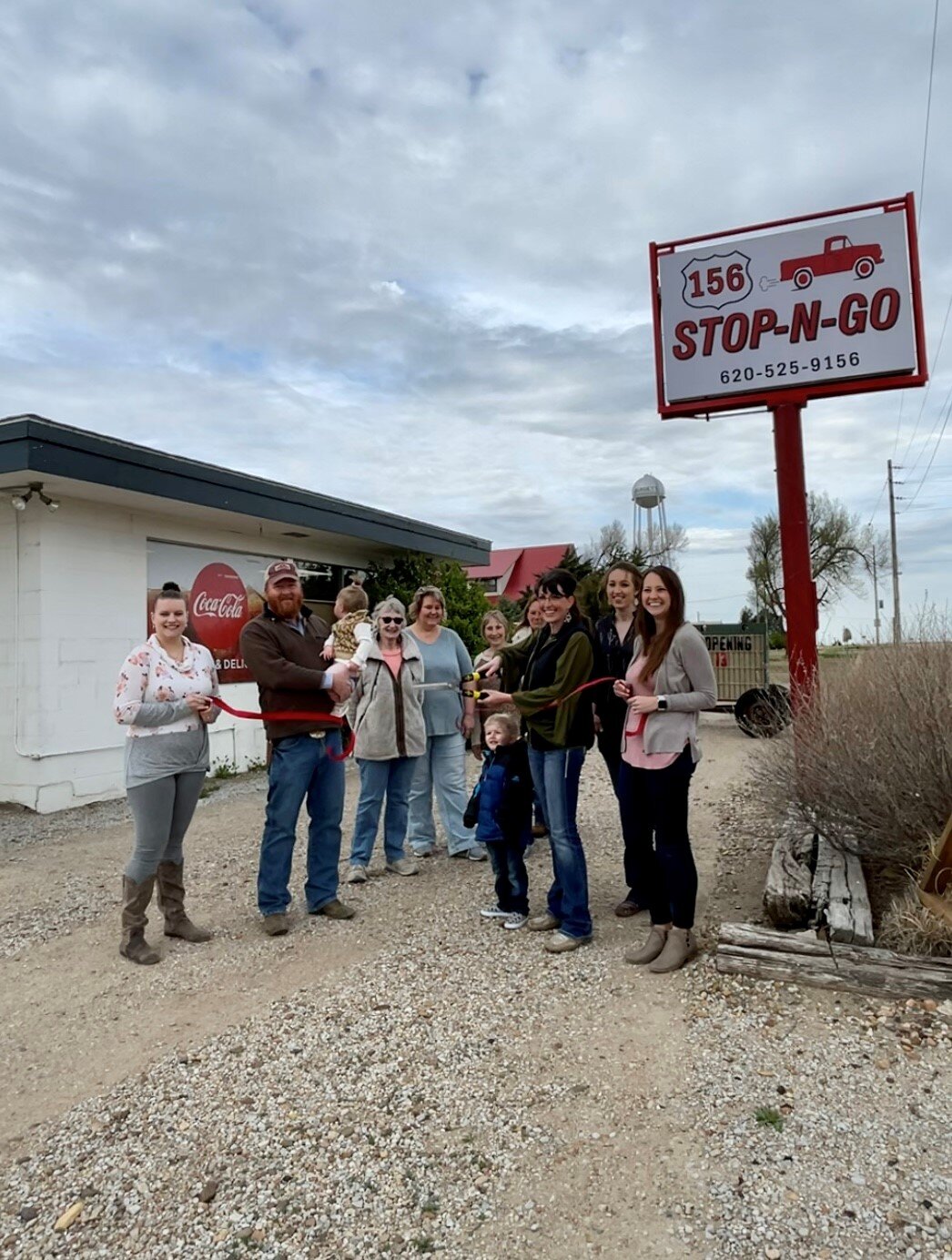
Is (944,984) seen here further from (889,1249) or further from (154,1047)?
(154,1047)

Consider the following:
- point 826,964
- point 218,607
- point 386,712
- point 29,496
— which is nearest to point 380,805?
point 386,712

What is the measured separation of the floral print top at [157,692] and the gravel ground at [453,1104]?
3.87 feet

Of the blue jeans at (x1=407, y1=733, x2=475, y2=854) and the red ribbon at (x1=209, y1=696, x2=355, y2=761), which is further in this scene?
the blue jeans at (x1=407, y1=733, x2=475, y2=854)

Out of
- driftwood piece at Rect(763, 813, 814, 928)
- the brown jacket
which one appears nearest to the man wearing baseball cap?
the brown jacket

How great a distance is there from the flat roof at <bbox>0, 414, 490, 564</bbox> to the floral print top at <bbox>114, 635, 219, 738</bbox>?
3792 mm

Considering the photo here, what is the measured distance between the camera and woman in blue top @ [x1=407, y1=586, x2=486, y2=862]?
5.73 meters

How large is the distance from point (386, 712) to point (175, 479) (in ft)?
14.9

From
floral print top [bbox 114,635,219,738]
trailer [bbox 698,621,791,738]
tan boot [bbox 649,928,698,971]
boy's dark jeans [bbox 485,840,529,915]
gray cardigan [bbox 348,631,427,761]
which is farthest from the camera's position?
trailer [bbox 698,621,791,738]

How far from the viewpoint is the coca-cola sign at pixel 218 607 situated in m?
9.84

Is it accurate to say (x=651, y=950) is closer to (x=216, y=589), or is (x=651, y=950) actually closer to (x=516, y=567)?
(x=216, y=589)

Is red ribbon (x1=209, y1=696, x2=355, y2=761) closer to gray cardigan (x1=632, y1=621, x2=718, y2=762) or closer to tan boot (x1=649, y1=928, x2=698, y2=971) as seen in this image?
gray cardigan (x1=632, y1=621, x2=718, y2=762)

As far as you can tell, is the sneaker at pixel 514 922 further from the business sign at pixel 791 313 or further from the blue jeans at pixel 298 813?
the business sign at pixel 791 313

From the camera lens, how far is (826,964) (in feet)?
11.3

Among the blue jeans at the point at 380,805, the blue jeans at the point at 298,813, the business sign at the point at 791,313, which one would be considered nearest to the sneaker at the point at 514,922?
the blue jeans at the point at 298,813
